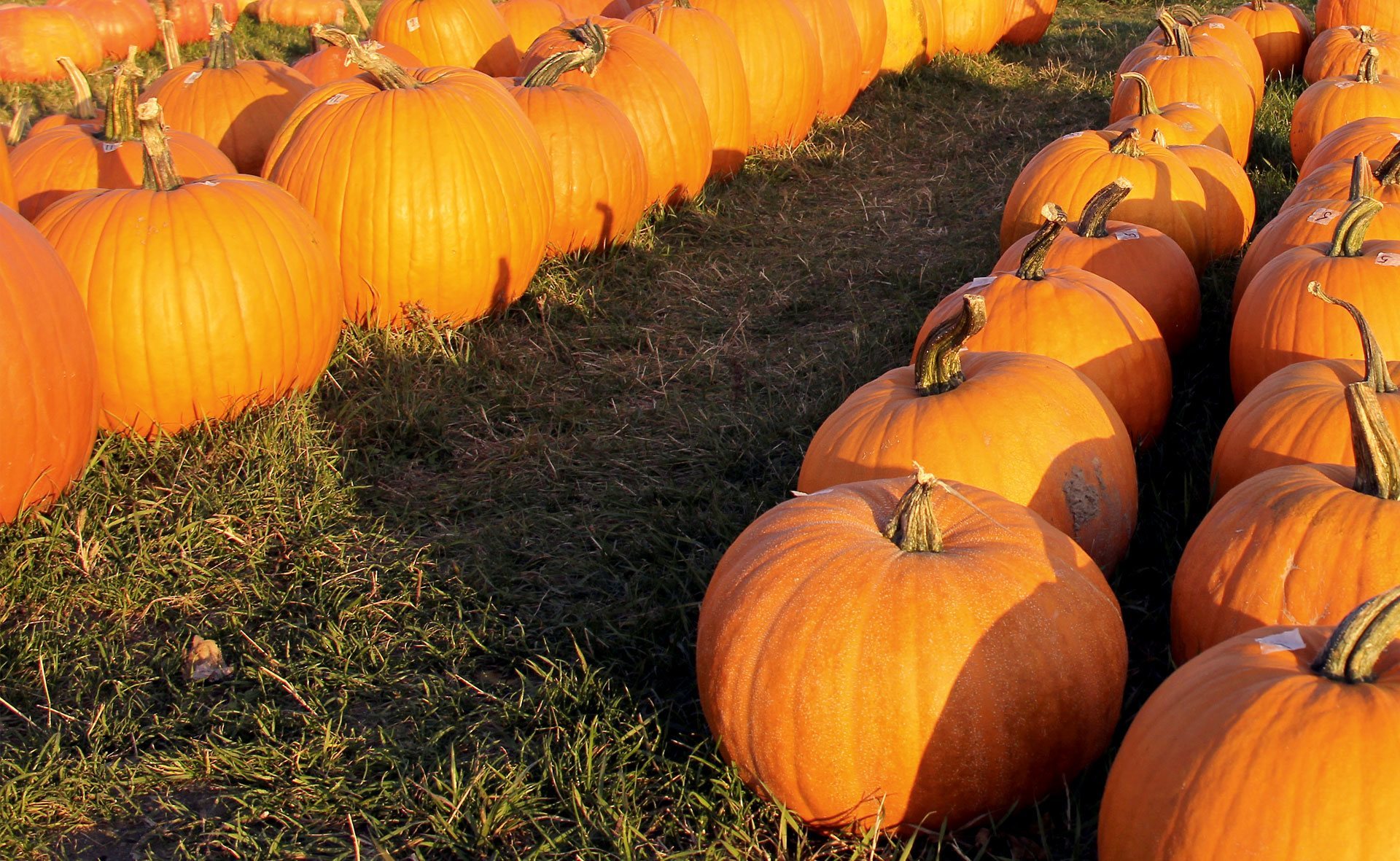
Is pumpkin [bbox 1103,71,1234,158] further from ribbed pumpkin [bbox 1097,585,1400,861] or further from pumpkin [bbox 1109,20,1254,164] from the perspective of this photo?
ribbed pumpkin [bbox 1097,585,1400,861]

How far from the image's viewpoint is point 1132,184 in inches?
183

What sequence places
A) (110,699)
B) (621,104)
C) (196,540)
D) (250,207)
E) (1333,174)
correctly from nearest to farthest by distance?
(110,699), (196,540), (250,207), (1333,174), (621,104)

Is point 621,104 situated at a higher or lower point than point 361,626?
higher

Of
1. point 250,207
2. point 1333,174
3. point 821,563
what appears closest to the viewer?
point 821,563

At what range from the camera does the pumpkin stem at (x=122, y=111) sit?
14.8ft

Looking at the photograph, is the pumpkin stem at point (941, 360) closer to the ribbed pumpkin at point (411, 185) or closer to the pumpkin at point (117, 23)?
the ribbed pumpkin at point (411, 185)

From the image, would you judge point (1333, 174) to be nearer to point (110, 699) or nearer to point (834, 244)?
point (834, 244)

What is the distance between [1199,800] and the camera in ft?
6.12

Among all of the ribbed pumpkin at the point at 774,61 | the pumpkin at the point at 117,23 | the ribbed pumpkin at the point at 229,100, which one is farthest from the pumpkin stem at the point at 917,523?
the pumpkin at the point at 117,23

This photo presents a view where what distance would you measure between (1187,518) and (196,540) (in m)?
2.87

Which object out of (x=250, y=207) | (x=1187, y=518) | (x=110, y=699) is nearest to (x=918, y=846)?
(x=1187, y=518)

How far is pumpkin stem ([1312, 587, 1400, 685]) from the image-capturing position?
1.85 meters

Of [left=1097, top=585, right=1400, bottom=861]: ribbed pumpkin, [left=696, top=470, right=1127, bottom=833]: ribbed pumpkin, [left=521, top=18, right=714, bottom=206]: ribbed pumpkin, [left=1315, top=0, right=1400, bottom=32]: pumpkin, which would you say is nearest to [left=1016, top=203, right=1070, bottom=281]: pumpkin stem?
[left=696, top=470, right=1127, bottom=833]: ribbed pumpkin

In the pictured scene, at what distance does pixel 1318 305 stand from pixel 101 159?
4.23 metres
